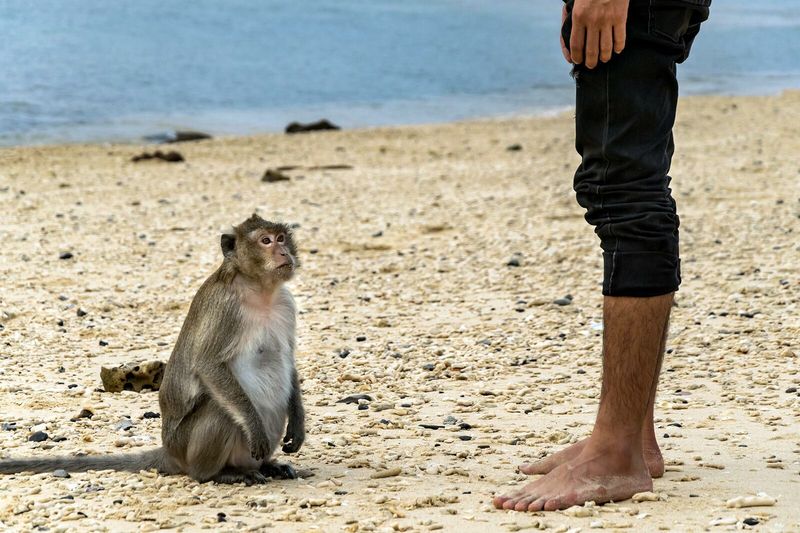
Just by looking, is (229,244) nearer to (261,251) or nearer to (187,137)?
(261,251)

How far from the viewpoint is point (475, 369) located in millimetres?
6484

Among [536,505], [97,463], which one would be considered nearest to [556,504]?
[536,505]

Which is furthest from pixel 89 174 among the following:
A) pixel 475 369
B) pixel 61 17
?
pixel 61 17

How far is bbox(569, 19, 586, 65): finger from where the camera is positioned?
3955 mm

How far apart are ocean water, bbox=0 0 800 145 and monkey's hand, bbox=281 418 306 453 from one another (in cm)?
1628

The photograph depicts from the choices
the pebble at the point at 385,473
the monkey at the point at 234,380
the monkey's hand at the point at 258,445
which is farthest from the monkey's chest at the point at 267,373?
the pebble at the point at 385,473

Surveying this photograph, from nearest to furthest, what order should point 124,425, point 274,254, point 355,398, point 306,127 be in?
point 274,254 < point 124,425 < point 355,398 < point 306,127

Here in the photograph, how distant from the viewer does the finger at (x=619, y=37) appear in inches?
152

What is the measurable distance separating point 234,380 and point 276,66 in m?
30.9

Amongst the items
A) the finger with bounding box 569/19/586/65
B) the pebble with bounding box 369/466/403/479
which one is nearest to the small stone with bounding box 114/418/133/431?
the pebble with bounding box 369/466/403/479

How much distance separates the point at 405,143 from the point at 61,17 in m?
30.1

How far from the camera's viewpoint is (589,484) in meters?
4.08

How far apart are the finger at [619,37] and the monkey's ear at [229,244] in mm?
1763

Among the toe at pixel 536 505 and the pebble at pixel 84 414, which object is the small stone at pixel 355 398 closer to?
the pebble at pixel 84 414
